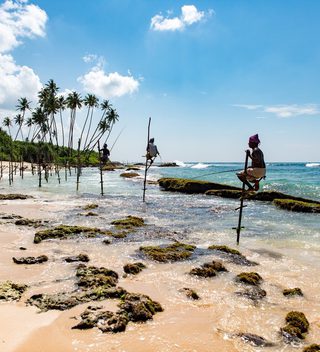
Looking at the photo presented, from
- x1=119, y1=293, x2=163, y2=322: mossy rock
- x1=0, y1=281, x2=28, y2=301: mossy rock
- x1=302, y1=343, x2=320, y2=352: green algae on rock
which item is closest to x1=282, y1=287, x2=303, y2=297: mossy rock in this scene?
x1=302, y1=343, x2=320, y2=352: green algae on rock

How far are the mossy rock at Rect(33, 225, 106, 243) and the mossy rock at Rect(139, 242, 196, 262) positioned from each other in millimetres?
2936

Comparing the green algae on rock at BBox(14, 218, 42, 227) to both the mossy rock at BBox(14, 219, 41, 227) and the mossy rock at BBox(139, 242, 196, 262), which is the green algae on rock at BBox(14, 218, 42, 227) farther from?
the mossy rock at BBox(139, 242, 196, 262)

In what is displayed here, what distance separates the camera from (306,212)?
20766 millimetres

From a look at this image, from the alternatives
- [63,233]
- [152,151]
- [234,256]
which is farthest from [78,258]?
Answer: [152,151]

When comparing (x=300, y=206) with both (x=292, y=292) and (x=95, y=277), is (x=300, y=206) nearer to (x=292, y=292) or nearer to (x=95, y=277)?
(x=292, y=292)

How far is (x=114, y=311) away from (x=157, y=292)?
1.45 metres

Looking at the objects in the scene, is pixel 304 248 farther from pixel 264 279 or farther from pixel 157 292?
pixel 157 292

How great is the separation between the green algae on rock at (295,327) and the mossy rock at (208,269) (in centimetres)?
264

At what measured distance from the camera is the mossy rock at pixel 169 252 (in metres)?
10.0

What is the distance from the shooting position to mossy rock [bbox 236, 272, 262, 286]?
26.8ft

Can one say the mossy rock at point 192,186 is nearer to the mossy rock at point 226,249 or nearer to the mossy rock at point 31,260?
the mossy rock at point 226,249

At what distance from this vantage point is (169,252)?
1051cm

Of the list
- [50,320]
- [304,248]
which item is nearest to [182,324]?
[50,320]

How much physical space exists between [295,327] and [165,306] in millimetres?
2300
